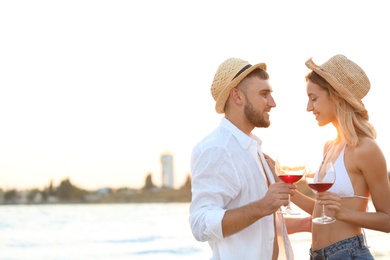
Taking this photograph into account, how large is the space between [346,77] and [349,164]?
43cm

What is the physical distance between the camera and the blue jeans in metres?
3.74

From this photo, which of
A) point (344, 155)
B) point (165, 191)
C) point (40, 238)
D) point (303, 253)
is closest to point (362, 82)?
point (344, 155)

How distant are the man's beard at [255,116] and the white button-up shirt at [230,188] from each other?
3.2 inches

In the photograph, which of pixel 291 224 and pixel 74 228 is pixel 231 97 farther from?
pixel 74 228

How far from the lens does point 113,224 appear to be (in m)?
30.5

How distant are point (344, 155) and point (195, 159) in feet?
2.36

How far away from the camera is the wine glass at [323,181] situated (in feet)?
11.7

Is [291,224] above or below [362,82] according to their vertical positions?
below

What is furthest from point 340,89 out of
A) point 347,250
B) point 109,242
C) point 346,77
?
point 109,242

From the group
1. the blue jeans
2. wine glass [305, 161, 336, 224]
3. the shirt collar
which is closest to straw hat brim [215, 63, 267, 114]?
the shirt collar

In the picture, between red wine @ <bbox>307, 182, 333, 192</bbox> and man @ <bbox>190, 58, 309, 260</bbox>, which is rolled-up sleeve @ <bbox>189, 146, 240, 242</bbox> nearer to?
man @ <bbox>190, 58, 309, 260</bbox>

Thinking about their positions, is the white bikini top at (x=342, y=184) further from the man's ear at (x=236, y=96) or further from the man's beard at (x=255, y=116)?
the man's ear at (x=236, y=96)

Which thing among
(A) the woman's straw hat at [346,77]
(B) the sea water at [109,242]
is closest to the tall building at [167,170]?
(B) the sea water at [109,242]

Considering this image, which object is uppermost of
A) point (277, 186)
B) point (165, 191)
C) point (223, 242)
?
point (277, 186)
